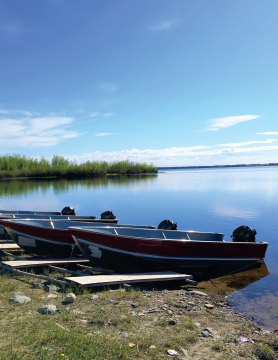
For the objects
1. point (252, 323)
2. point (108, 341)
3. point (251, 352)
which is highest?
point (108, 341)

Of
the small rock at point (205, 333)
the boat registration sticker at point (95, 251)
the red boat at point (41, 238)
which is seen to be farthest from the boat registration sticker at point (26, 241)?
the small rock at point (205, 333)

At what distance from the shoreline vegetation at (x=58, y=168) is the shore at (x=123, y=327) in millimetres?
95680

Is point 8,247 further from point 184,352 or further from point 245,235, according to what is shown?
point 245,235

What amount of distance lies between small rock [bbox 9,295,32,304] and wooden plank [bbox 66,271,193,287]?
56.6 inches

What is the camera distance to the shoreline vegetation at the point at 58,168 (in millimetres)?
99381

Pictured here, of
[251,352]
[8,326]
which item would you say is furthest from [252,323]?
[8,326]

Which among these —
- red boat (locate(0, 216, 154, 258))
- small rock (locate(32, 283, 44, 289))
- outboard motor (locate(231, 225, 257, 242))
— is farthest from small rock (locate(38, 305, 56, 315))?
outboard motor (locate(231, 225, 257, 242))

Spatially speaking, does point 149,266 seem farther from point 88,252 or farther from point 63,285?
point 63,285

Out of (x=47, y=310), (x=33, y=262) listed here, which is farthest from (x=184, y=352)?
(x=33, y=262)

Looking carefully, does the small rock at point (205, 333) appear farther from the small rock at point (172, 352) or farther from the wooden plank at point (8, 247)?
the wooden plank at point (8, 247)

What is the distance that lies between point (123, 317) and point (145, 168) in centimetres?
11507

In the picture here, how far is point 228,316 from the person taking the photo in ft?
23.2

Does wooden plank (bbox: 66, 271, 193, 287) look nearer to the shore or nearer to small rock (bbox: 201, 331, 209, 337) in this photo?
the shore

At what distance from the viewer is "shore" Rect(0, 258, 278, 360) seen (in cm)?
452
